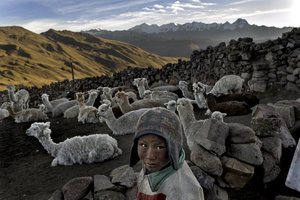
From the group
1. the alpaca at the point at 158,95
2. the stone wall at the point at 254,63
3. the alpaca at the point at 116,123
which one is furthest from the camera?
the alpaca at the point at 158,95

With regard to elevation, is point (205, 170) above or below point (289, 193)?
above

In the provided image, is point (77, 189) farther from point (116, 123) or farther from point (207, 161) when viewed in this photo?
point (116, 123)

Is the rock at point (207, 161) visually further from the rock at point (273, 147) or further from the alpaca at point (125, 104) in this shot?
the alpaca at point (125, 104)

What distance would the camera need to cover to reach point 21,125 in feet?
31.3

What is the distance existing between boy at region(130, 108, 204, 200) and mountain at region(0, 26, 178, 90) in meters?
31.6

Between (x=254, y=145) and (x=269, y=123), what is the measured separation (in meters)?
0.88

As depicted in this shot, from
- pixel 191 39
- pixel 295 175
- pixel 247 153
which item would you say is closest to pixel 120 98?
pixel 247 153

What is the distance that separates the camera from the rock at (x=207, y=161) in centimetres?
423

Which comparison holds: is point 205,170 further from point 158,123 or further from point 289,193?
point 158,123

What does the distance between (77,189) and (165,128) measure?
2.67 meters

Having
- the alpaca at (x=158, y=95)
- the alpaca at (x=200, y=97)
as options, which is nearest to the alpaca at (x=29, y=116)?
the alpaca at (x=158, y=95)

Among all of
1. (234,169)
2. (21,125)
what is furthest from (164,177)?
(21,125)

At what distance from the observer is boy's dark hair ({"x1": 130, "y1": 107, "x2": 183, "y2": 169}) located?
1649mm

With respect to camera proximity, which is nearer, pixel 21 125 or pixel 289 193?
pixel 289 193
